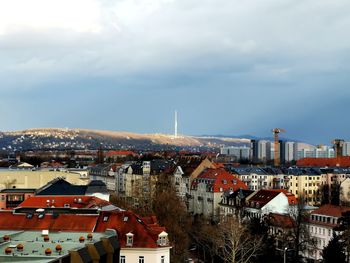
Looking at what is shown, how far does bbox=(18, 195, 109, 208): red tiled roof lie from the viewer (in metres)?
60.6

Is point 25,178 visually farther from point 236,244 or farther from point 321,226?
point 236,244

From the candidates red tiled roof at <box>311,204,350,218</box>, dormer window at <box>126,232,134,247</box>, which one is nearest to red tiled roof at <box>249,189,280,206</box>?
red tiled roof at <box>311,204,350,218</box>

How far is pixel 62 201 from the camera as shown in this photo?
6462cm

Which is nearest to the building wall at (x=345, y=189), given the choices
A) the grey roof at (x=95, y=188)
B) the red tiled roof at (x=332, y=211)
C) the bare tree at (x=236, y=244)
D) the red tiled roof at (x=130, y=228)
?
the red tiled roof at (x=332, y=211)

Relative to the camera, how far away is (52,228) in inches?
1684

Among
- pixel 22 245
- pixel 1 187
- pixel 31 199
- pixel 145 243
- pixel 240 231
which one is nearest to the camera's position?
pixel 22 245

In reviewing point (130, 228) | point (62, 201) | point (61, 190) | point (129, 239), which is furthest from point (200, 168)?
point (129, 239)

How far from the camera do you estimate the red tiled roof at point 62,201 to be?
60562 mm

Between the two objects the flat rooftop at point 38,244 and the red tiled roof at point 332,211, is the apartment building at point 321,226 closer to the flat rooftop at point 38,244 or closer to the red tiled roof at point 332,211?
the red tiled roof at point 332,211

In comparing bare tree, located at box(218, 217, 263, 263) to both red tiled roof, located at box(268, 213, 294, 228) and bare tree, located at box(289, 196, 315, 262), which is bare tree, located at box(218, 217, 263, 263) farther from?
red tiled roof, located at box(268, 213, 294, 228)

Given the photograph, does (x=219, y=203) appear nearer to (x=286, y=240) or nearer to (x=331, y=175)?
(x=286, y=240)

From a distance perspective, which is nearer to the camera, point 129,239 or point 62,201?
point 129,239

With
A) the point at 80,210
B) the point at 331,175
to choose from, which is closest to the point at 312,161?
the point at 331,175

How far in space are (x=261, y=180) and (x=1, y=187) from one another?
57595 millimetres
